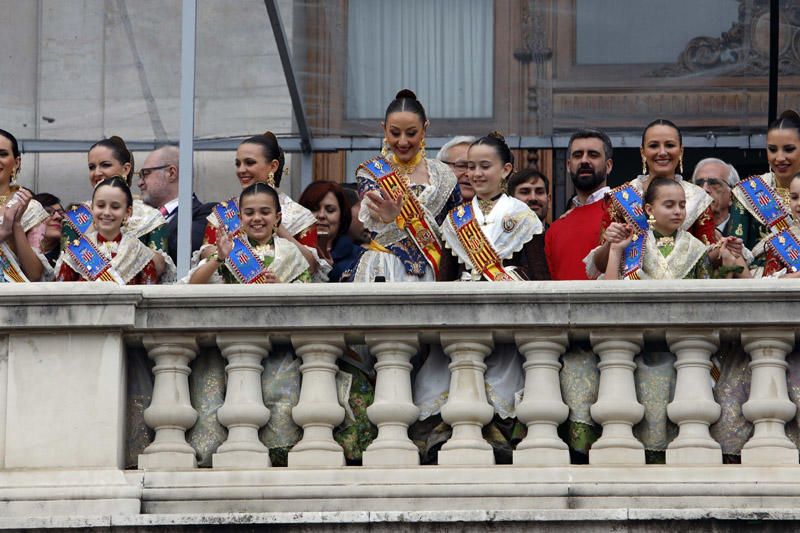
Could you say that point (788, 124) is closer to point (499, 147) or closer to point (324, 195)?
point (499, 147)

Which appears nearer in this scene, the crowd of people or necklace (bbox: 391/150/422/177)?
the crowd of people

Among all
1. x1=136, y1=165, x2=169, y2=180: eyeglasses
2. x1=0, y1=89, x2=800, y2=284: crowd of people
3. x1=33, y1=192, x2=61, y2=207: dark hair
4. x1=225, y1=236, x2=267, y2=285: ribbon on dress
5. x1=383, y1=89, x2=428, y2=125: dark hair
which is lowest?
x1=225, y1=236, x2=267, y2=285: ribbon on dress

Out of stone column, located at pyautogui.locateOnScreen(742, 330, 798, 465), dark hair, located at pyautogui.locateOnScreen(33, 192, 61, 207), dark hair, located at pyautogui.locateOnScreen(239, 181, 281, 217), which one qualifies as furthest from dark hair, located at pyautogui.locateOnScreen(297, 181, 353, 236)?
stone column, located at pyautogui.locateOnScreen(742, 330, 798, 465)

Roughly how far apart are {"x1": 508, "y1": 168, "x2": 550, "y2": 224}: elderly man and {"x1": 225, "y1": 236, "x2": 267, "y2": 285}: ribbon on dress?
6.10 feet

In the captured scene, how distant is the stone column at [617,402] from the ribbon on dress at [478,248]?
1.07 metres

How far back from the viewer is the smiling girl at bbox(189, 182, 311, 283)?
32.5 ft

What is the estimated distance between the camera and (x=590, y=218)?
11.2m

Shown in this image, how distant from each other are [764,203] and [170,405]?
3098 mm

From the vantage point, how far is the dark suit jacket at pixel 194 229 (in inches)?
439

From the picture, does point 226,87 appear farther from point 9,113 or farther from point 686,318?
point 686,318

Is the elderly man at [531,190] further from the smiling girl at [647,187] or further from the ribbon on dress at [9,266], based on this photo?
the ribbon on dress at [9,266]

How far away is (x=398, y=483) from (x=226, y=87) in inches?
209

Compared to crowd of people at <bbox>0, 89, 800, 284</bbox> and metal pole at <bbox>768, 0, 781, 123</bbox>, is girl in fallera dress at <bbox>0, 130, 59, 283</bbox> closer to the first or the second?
crowd of people at <bbox>0, 89, 800, 284</bbox>

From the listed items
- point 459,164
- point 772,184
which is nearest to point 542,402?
point 772,184
